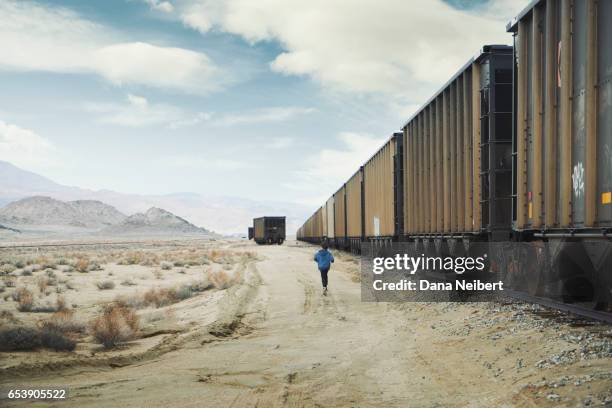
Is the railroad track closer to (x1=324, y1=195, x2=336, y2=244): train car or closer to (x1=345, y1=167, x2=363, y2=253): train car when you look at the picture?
(x1=345, y1=167, x2=363, y2=253): train car

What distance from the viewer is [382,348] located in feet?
29.0

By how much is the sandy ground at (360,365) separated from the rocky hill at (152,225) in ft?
477

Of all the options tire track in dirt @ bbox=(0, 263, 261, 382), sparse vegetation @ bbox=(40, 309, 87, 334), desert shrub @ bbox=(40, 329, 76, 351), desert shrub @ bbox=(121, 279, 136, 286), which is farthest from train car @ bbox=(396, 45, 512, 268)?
desert shrub @ bbox=(121, 279, 136, 286)

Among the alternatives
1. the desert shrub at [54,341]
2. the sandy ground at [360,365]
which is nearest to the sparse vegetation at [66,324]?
the desert shrub at [54,341]

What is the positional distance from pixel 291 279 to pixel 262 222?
50456 millimetres

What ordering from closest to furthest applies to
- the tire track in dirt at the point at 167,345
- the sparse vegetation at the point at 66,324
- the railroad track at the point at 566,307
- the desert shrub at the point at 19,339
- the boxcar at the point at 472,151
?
the tire track in dirt at the point at 167,345 → the railroad track at the point at 566,307 → the desert shrub at the point at 19,339 → the sparse vegetation at the point at 66,324 → the boxcar at the point at 472,151

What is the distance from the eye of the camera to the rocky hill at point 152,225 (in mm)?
151875

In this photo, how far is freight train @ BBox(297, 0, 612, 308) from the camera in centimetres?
723

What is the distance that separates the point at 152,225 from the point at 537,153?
526ft

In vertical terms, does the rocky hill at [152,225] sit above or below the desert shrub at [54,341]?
above

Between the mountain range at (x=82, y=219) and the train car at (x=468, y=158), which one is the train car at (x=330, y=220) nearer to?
the train car at (x=468, y=158)

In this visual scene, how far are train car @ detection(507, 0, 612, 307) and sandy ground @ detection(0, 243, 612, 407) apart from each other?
90cm

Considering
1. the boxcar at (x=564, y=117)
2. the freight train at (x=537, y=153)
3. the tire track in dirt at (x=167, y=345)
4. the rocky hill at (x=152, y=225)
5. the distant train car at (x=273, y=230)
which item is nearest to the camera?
the boxcar at (x=564, y=117)

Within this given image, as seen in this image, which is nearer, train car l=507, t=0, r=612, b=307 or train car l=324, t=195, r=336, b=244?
train car l=507, t=0, r=612, b=307
